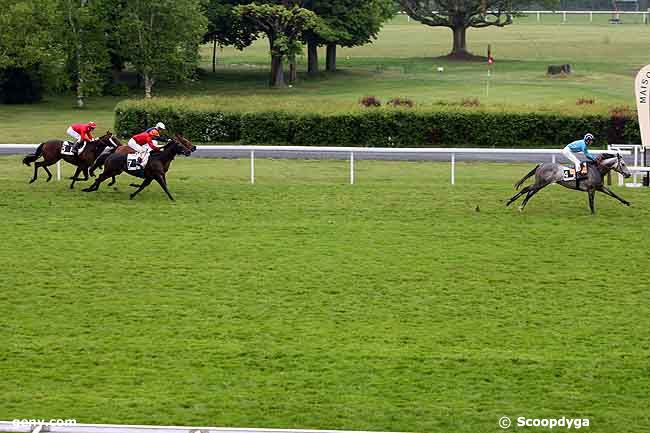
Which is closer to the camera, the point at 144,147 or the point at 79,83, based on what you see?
the point at 144,147

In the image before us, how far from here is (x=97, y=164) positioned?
57.4 ft

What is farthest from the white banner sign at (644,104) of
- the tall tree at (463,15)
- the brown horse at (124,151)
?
the tall tree at (463,15)

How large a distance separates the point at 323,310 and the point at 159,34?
29084 millimetres

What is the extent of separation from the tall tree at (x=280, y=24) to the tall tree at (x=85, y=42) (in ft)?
18.5

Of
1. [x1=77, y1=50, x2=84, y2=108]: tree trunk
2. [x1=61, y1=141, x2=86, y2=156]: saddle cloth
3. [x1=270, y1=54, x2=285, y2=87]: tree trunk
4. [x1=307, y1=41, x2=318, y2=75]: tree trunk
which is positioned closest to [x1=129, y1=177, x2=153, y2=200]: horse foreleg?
[x1=61, y1=141, x2=86, y2=156]: saddle cloth

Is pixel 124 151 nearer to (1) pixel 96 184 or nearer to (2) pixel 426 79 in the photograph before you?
(1) pixel 96 184

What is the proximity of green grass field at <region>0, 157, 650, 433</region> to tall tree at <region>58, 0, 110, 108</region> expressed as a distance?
829 inches

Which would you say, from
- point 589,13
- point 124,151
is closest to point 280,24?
point 124,151

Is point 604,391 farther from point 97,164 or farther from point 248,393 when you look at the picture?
point 97,164

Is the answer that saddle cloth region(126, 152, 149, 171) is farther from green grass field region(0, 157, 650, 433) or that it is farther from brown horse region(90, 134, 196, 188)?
green grass field region(0, 157, 650, 433)

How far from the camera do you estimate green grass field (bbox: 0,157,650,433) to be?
8039 mm

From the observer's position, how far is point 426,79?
4694 centimetres

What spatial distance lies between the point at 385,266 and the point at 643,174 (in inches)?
321

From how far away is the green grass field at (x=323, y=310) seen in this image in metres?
8.04
